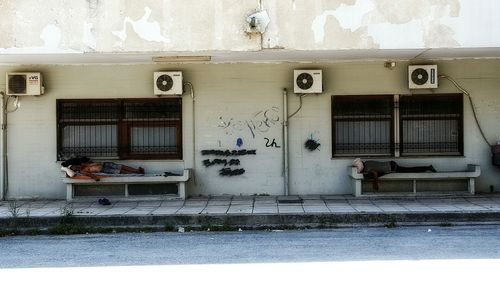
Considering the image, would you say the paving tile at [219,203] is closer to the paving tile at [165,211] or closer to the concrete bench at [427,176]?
the paving tile at [165,211]

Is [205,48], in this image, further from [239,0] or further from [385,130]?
[385,130]

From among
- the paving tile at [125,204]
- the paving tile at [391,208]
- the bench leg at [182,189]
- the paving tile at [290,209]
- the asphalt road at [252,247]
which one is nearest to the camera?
the asphalt road at [252,247]

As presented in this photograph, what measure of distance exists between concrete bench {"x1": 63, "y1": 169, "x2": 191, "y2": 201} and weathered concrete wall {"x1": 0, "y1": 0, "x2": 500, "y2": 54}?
280 centimetres

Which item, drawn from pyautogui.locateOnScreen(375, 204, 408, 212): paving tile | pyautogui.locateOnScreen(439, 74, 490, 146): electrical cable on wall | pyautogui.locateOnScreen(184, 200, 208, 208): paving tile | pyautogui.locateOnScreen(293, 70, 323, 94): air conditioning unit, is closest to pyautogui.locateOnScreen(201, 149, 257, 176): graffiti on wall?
pyautogui.locateOnScreen(184, 200, 208, 208): paving tile

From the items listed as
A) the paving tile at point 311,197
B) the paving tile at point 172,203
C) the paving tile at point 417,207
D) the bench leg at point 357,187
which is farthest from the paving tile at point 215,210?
the paving tile at point 417,207

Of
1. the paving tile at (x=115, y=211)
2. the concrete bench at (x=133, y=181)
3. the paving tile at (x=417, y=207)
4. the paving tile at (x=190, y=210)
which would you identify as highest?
the concrete bench at (x=133, y=181)

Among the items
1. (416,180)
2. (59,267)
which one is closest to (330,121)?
(416,180)

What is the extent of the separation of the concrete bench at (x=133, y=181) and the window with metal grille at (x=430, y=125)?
488 cm

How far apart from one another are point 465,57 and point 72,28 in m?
8.14

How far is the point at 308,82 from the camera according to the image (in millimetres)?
11914

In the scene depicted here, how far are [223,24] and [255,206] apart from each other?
3536mm

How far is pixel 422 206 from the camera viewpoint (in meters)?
10.5

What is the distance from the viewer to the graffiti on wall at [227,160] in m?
12.2

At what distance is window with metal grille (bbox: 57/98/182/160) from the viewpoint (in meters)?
12.3
